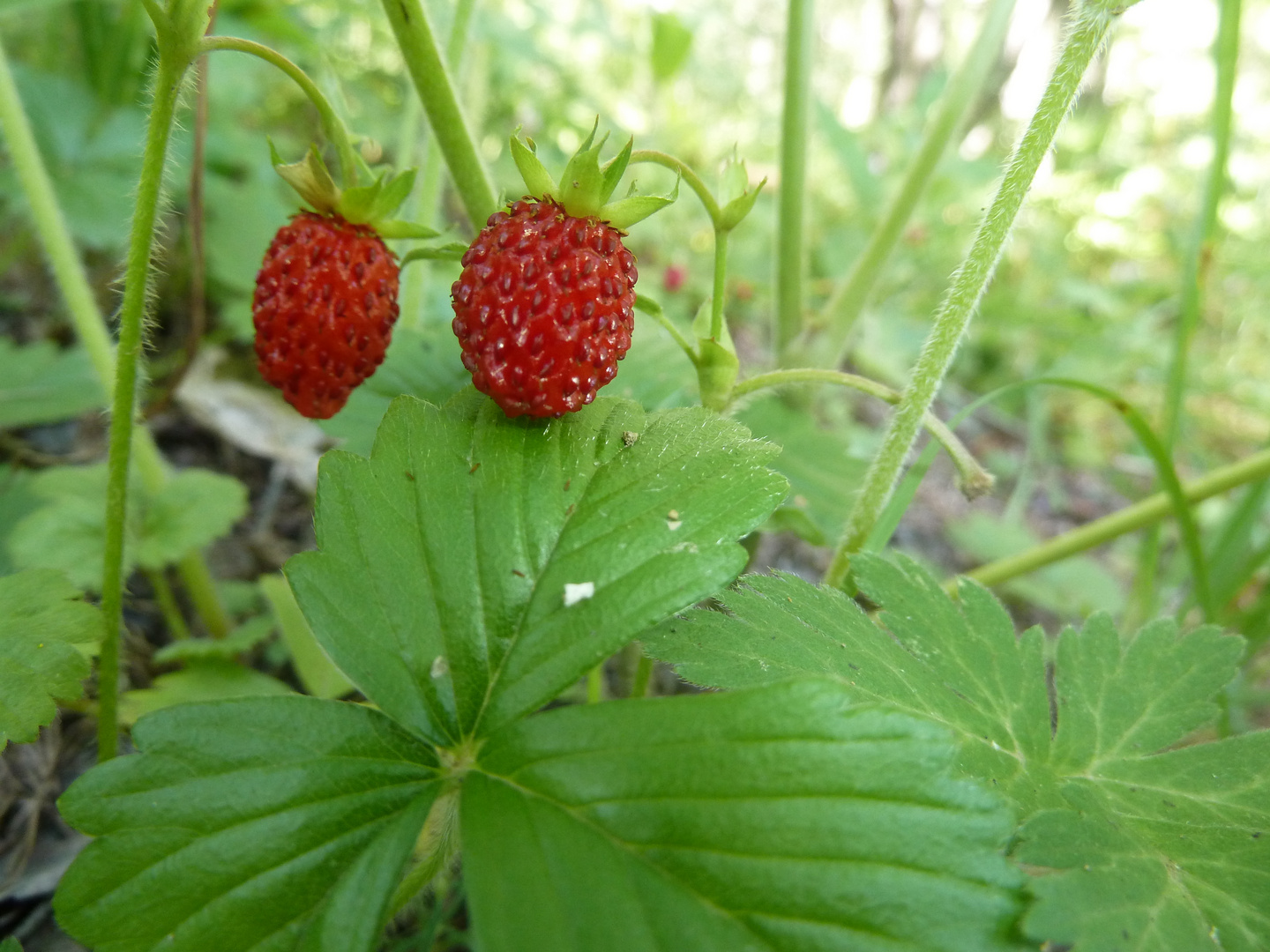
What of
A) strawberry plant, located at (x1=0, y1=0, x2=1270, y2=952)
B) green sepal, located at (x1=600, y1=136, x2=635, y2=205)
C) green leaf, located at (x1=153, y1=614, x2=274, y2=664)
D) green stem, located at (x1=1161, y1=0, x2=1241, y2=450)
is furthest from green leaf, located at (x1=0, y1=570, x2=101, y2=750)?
green stem, located at (x1=1161, y1=0, x2=1241, y2=450)

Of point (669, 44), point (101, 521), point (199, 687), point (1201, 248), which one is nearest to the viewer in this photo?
point (199, 687)

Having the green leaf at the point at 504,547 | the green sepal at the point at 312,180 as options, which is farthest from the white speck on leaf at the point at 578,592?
the green sepal at the point at 312,180

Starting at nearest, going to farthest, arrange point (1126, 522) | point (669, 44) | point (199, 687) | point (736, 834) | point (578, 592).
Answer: point (736, 834)
point (578, 592)
point (199, 687)
point (1126, 522)
point (669, 44)

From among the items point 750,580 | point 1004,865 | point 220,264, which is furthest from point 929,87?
point 1004,865

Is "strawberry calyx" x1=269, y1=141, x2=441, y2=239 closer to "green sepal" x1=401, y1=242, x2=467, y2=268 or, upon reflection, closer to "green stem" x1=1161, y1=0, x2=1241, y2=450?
Answer: "green sepal" x1=401, y1=242, x2=467, y2=268

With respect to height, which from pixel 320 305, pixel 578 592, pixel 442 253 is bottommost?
pixel 578 592

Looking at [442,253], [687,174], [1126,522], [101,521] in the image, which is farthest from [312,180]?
[1126,522]

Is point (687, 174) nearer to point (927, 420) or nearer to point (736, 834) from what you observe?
point (927, 420)

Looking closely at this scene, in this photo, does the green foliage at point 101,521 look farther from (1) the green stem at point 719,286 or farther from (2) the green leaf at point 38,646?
(1) the green stem at point 719,286
